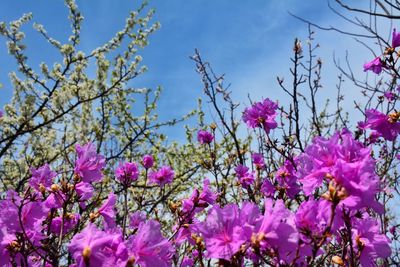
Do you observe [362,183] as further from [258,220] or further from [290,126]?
[290,126]

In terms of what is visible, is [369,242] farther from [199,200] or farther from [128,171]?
[128,171]

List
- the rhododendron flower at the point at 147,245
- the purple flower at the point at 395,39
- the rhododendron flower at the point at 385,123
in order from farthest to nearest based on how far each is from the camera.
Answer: the purple flower at the point at 395,39 < the rhododendron flower at the point at 385,123 < the rhododendron flower at the point at 147,245

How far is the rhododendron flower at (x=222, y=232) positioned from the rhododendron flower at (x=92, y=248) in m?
0.31

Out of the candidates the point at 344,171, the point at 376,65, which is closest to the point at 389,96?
the point at 376,65

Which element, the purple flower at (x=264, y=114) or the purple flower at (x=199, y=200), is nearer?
the purple flower at (x=199, y=200)

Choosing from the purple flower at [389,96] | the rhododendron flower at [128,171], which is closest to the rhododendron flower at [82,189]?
the rhododendron flower at [128,171]

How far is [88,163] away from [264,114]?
5.92 ft

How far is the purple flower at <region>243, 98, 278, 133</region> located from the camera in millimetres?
3496

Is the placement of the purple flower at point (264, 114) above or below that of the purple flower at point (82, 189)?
above

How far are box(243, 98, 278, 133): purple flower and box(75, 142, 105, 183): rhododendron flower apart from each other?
5.51 ft

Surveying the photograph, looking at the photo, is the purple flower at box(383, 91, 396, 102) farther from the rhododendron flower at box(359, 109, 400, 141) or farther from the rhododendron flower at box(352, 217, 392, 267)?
the rhododendron flower at box(352, 217, 392, 267)

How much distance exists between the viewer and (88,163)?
7.25 ft

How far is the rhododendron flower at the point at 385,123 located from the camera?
2406 millimetres

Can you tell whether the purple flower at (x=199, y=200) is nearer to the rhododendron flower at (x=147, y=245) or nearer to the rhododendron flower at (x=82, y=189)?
the rhododendron flower at (x=82, y=189)
